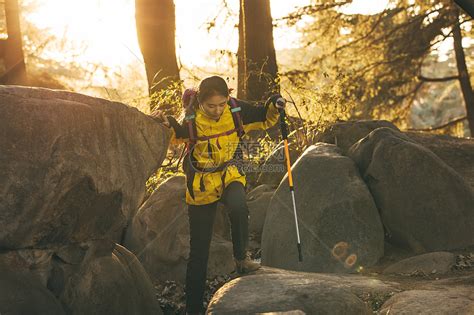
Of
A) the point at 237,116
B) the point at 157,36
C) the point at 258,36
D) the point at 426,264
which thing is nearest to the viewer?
the point at 237,116

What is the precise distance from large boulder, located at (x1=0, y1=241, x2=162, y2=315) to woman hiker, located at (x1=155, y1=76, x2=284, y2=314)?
615 millimetres

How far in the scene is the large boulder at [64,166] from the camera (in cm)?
501

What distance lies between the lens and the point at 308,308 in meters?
5.03

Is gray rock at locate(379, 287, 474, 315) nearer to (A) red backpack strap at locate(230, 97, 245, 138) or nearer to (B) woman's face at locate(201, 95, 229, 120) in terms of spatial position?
(A) red backpack strap at locate(230, 97, 245, 138)

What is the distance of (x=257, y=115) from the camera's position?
6.33 m

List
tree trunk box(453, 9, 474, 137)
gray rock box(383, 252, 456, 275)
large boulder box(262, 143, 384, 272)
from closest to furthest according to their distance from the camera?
gray rock box(383, 252, 456, 275) → large boulder box(262, 143, 384, 272) → tree trunk box(453, 9, 474, 137)

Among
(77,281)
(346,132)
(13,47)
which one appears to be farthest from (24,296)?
(13,47)

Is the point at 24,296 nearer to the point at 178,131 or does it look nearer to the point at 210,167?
the point at 210,167

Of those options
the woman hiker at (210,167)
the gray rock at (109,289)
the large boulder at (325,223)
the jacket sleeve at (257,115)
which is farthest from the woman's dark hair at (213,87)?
the large boulder at (325,223)

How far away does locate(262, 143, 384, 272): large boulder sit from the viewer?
817 cm

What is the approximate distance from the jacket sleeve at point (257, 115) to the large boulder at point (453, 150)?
561 cm

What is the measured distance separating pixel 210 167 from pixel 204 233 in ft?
2.18

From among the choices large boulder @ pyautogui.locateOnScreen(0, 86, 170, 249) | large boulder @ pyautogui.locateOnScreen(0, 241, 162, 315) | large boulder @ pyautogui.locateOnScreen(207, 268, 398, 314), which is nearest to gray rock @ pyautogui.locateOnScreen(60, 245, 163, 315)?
large boulder @ pyautogui.locateOnScreen(0, 241, 162, 315)

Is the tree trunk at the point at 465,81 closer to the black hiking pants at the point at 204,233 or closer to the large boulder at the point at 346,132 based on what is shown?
the large boulder at the point at 346,132
